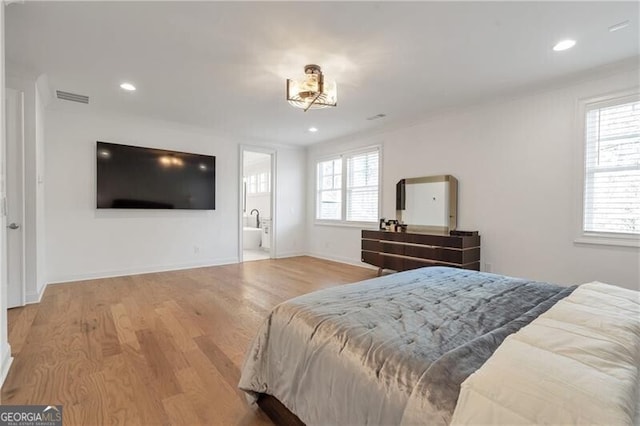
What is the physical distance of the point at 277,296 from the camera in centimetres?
370

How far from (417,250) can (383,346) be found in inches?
133

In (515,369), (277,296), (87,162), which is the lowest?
(277,296)

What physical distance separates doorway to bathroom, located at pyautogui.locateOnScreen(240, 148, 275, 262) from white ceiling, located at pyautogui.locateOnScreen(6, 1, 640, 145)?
384 centimetres

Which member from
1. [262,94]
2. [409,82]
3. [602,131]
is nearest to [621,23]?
[602,131]

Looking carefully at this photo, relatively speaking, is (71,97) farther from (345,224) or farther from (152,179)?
(345,224)

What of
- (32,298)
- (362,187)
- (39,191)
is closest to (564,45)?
(362,187)

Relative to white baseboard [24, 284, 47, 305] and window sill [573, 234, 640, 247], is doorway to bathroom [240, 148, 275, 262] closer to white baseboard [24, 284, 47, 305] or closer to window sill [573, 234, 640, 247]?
white baseboard [24, 284, 47, 305]

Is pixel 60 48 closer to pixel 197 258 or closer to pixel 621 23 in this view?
pixel 197 258

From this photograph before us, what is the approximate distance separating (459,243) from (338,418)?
3192 mm

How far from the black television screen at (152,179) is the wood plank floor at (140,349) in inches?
52.1

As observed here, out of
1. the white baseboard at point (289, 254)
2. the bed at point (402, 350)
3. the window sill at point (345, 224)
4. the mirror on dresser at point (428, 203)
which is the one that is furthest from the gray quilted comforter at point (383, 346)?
the white baseboard at point (289, 254)

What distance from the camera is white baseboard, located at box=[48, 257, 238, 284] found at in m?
4.29

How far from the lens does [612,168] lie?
9.98 feet

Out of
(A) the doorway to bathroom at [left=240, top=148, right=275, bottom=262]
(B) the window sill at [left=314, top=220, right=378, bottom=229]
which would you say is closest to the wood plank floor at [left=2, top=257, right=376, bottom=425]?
(B) the window sill at [left=314, top=220, right=378, bottom=229]
